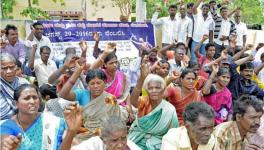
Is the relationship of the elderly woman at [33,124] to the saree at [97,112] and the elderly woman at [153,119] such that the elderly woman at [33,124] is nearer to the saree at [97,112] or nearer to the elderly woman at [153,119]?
the saree at [97,112]

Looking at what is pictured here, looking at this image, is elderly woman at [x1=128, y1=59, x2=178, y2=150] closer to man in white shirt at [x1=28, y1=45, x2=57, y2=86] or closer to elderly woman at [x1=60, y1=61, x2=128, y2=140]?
elderly woman at [x1=60, y1=61, x2=128, y2=140]

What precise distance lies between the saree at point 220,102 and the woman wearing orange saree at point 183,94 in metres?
0.44

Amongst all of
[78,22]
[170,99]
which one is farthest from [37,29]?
[170,99]

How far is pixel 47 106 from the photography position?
14.9 feet

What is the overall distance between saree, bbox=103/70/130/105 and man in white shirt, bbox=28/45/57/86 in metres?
1.53

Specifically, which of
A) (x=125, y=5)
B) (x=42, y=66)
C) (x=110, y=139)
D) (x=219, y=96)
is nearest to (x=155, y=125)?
(x=110, y=139)

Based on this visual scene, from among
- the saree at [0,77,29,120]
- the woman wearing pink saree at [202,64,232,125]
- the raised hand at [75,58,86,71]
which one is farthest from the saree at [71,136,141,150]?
the woman wearing pink saree at [202,64,232,125]

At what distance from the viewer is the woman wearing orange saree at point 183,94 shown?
16.3 feet

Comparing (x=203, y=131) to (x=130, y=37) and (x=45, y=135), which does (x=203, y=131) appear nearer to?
(x=45, y=135)

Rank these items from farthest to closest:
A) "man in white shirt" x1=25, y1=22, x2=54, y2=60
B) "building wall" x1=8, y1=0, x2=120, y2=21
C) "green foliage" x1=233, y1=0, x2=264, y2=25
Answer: "green foliage" x1=233, y1=0, x2=264, y2=25 < "building wall" x1=8, y1=0, x2=120, y2=21 < "man in white shirt" x1=25, y1=22, x2=54, y2=60

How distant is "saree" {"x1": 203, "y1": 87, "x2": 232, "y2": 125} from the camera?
539 centimetres

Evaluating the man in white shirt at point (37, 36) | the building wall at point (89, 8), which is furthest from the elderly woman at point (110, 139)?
the building wall at point (89, 8)

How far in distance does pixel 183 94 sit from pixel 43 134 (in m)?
2.06

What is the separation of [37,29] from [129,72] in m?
1.89
